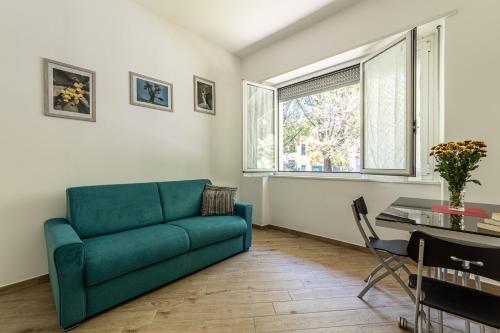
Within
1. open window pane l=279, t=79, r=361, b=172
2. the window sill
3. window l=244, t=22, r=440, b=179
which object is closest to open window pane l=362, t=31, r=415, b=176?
window l=244, t=22, r=440, b=179

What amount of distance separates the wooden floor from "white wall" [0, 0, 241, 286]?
779 millimetres

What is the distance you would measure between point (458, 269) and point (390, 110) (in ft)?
6.64

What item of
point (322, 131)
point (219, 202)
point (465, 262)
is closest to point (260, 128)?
point (322, 131)

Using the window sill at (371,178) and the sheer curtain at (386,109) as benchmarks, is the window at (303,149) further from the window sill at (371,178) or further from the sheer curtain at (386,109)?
the sheer curtain at (386,109)

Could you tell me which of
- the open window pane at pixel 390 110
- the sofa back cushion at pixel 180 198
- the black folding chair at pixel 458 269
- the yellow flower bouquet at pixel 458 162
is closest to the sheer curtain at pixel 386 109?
the open window pane at pixel 390 110

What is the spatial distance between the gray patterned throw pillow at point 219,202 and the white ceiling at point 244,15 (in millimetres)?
2300

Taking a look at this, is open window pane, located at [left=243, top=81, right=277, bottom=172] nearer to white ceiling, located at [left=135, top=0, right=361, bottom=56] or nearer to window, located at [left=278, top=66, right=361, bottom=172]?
window, located at [left=278, top=66, right=361, bottom=172]

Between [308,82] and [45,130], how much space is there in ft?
11.4

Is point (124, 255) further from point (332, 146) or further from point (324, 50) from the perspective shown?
point (324, 50)

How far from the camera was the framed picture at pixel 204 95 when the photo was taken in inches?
138

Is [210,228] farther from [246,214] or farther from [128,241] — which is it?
[128,241]

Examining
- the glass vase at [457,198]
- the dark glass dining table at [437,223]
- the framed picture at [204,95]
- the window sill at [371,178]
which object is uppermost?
the framed picture at [204,95]

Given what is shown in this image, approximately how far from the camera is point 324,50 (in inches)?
123

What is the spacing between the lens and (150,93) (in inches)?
117
